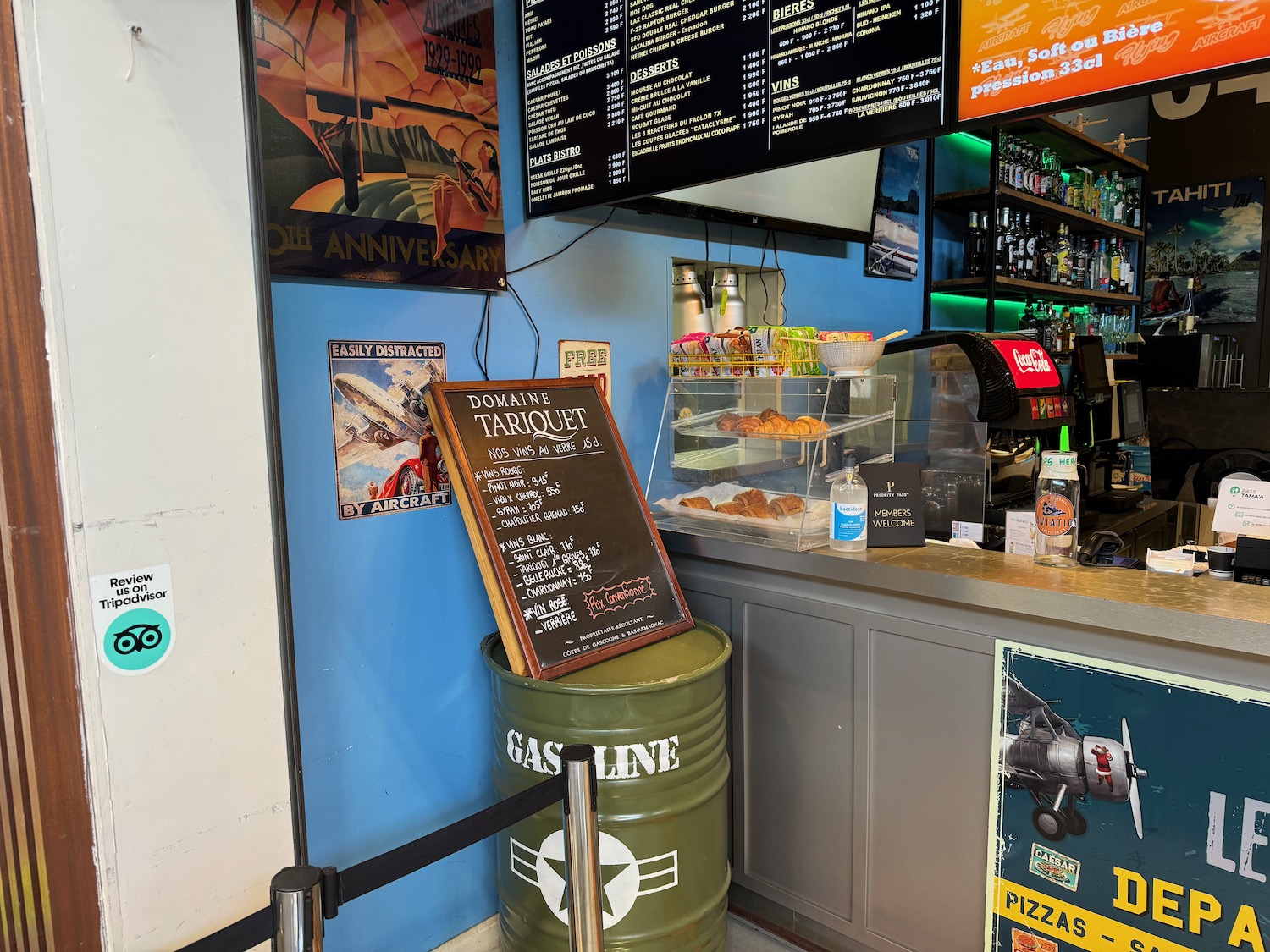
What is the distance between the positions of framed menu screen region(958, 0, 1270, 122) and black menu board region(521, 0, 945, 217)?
0.09 m

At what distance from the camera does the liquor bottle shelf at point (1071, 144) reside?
4.50m

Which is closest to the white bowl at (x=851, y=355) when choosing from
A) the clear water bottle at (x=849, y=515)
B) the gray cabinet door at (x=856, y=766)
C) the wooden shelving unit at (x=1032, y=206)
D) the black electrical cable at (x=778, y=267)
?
the clear water bottle at (x=849, y=515)

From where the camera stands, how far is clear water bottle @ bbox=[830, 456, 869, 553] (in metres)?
2.31

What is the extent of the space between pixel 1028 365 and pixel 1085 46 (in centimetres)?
166

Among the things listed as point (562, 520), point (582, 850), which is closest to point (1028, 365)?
point (562, 520)

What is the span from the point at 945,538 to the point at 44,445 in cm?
255

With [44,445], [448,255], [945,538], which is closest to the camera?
[44,445]

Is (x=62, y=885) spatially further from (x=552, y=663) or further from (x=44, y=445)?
(x=552, y=663)

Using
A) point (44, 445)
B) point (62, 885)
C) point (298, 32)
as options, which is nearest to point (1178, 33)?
point (298, 32)

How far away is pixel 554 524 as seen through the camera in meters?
2.20

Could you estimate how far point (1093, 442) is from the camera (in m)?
4.04

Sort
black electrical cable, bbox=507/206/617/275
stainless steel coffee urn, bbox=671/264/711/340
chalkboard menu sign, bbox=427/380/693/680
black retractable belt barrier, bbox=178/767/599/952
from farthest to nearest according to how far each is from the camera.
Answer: stainless steel coffee urn, bbox=671/264/711/340 → black electrical cable, bbox=507/206/617/275 → chalkboard menu sign, bbox=427/380/693/680 → black retractable belt barrier, bbox=178/767/599/952

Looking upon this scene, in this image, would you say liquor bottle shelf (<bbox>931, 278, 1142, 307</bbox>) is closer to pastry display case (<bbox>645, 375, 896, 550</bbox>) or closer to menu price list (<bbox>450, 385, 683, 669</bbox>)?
pastry display case (<bbox>645, 375, 896, 550</bbox>)

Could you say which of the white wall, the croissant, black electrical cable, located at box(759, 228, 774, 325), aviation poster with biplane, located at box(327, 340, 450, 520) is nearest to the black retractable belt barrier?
the white wall
